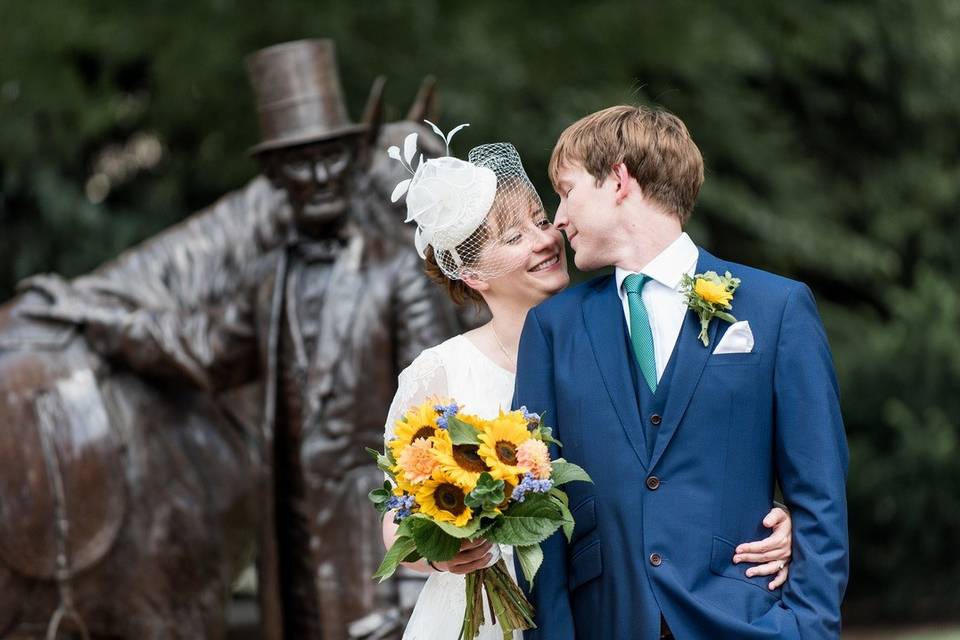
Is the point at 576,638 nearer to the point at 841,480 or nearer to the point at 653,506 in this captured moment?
the point at 653,506

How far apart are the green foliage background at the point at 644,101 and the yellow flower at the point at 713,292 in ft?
21.7

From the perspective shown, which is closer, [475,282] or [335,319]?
[475,282]

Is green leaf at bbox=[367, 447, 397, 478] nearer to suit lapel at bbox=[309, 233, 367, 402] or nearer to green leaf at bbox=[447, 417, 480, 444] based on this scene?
green leaf at bbox=[447, 417, 480, 444]

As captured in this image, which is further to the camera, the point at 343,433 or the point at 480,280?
the point at 343,433

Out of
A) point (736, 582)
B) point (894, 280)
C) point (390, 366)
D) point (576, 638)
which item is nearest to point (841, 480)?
point (736, 582)

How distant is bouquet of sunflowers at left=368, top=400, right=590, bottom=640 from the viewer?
112 inches

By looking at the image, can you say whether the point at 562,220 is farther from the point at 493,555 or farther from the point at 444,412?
the point at 493,555

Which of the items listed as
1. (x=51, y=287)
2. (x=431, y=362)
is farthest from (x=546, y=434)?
(x=51, y=287)

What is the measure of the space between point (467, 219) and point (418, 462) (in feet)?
2.78

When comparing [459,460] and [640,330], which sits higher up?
[640,330]

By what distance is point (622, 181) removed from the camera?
311cm

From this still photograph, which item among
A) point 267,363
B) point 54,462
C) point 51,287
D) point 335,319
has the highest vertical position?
point 51,287

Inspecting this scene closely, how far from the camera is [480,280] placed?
362cm

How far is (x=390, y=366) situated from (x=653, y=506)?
297cm
